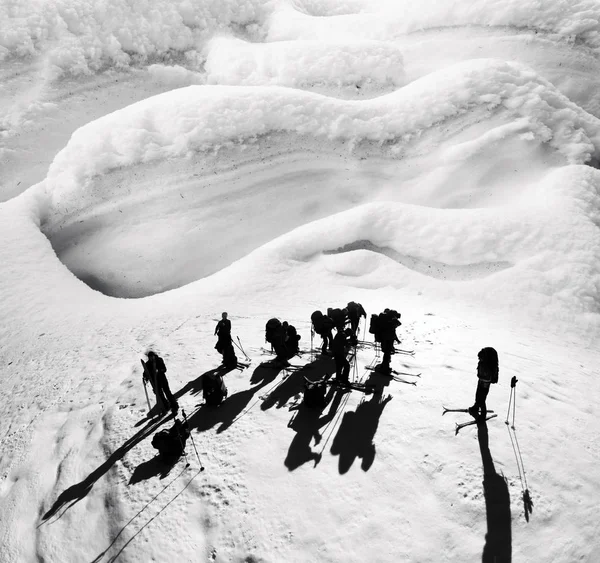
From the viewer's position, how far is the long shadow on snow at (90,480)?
6.39 m

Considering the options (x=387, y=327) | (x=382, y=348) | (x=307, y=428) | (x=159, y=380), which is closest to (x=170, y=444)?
(x=159, y=380)

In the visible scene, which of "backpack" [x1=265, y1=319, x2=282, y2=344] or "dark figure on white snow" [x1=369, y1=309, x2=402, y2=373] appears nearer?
"dark figure on white snow" [x1=369, y1=309, x2=402, y2=373]

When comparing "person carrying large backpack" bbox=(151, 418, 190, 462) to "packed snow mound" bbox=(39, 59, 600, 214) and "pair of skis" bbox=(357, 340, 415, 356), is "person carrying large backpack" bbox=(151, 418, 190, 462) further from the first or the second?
"packed snow mound" bbox=(39, 59, 600, 214)

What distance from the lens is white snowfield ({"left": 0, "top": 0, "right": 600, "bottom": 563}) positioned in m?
5.81

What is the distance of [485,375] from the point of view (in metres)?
6.99

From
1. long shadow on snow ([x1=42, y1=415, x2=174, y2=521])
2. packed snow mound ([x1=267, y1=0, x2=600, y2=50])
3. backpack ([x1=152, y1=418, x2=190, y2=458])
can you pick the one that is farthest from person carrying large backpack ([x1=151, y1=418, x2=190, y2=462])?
packed snow mound ([x1=267, y1=0, x2=600, y2=50])

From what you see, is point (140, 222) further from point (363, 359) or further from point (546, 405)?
point (546, 405)

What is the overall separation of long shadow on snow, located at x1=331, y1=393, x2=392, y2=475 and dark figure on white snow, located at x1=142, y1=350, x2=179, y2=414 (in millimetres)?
3330

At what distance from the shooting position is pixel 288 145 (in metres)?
20.8

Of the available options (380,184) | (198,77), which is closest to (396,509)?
(380,184)

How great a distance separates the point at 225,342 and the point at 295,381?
1.89 meters

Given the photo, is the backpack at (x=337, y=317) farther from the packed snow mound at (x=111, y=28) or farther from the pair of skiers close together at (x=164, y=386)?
the packed snow mound at (x=111, y=28)

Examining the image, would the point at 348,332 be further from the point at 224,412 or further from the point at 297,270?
the point at 297,270

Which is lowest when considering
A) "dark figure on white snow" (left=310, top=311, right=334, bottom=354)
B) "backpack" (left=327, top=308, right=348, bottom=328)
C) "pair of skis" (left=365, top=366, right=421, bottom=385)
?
"pair of skis" (left=365, top=366, right=421, bottom=385)
